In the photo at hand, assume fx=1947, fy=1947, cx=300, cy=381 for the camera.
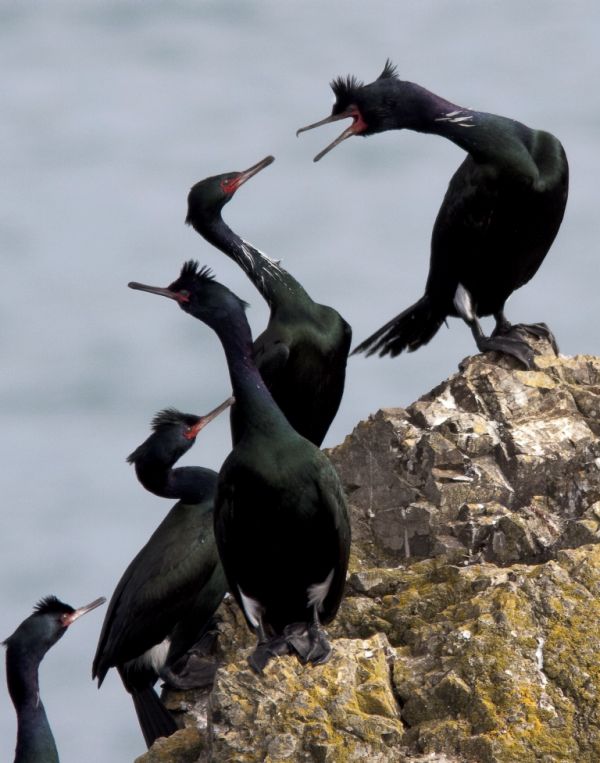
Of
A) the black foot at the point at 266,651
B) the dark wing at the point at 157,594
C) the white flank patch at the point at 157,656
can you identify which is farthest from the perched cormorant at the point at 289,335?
the black foot at the point at 266,651

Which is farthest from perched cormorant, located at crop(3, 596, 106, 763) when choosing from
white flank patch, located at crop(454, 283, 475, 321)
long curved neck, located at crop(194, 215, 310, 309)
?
white flank patch, located at crop(454, 283, 475, 321)

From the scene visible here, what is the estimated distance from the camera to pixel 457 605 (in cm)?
732

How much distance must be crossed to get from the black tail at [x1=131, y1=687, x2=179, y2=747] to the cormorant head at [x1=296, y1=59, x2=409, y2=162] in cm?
273

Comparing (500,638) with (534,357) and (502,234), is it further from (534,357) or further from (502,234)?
(502,234)

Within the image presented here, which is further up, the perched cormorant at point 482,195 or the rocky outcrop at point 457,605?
the perched cormorant at point 482,195

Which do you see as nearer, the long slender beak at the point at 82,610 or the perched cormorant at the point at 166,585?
the perched cormorant at the point at 166,585

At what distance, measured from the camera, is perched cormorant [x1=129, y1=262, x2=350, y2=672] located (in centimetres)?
732

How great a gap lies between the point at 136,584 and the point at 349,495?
108 centimetres

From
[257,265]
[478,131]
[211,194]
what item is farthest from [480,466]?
[211,194]

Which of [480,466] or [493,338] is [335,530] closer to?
[480,466]

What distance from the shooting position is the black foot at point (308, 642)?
23.1 feet

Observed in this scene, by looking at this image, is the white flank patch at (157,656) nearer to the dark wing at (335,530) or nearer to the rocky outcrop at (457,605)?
the rocky outcrop at (457,605)

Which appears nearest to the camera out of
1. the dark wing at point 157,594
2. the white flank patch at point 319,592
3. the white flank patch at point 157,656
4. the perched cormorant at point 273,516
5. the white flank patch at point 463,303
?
the perched cormorant at point 273,516

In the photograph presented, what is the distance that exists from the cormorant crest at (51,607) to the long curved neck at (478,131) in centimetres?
316
